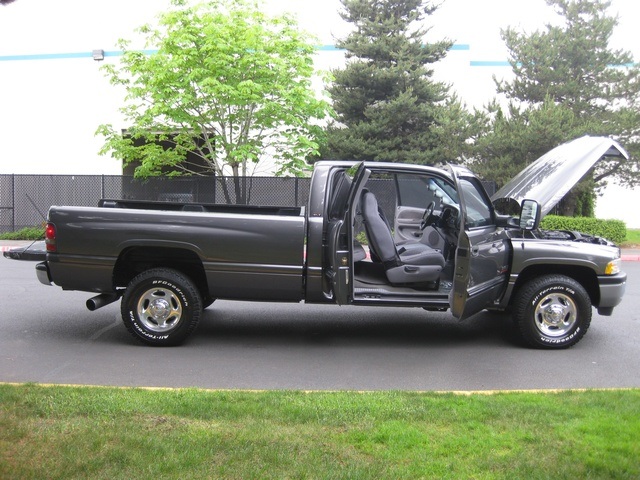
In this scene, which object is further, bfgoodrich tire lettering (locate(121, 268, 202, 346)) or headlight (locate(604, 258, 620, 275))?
headlight (locate(604, 258, 620, 275))

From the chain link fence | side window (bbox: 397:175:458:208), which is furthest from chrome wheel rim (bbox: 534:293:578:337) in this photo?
the chain link fence

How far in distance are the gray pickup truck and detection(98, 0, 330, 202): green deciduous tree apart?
12266mm

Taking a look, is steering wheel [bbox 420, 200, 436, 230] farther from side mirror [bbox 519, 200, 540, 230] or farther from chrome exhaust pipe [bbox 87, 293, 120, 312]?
chrome exhaust pipe [bbox 87, 293, 120, 312]

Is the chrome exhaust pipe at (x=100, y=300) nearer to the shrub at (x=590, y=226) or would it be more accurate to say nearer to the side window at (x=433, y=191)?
the side window at (x=433, y=191)

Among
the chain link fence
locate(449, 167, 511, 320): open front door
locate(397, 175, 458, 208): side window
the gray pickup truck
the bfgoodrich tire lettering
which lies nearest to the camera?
locate(449, 167, 511, 320): open front door

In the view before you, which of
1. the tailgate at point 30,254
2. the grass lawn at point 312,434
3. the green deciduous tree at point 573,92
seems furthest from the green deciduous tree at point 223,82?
the grass lawn at point 312,434

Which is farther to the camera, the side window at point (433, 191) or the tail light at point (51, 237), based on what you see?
the side window at point (433, 191)

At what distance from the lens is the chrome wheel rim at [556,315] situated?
7.32m

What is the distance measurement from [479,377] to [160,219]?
3.51m

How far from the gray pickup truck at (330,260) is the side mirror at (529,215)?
0.4 inches

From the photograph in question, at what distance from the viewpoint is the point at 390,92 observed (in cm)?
2417

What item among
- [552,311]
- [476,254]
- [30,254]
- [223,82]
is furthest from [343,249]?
[223,82]

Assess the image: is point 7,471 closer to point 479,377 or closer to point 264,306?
point 479,377

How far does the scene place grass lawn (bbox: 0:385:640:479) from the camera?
377 cm
